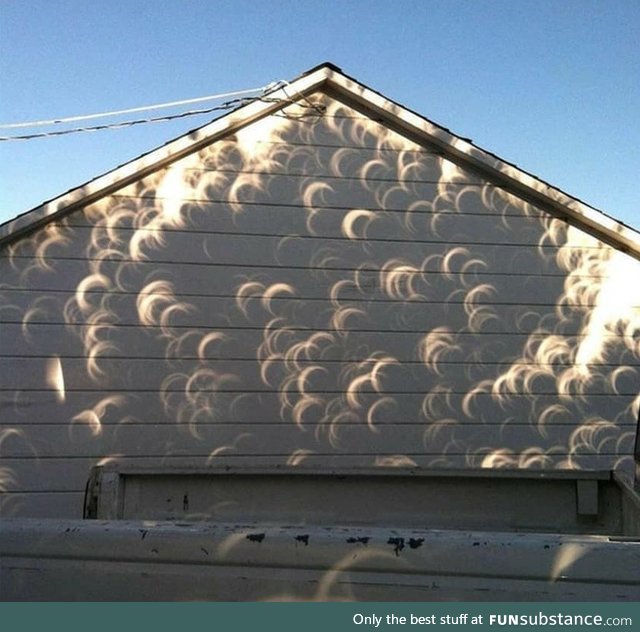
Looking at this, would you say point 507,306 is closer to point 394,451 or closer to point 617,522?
point 394,451

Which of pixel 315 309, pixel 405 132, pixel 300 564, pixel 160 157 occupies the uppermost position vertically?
pixel 405 132

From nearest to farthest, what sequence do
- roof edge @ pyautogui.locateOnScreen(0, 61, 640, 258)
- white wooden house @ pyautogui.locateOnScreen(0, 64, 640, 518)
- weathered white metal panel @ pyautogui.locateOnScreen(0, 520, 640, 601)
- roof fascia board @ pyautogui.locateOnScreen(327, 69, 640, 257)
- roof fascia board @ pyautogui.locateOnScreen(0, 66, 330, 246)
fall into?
weathered white metal panel @ pyautogui.locateOnScreen(0, 520, 640, 601) → roof fascia board @ pyautogui.locateOnScreen(0, 66, 330, 246) → white wooden house @ pyautogui.locateOnScreen(0, 64, 640, 518) → roof edge @ pyautogui.locateOnScreen(0, 61, 640, 258) → roof fascia board @ pyautogui.locateOnScreen(327, 69, 640, 257)

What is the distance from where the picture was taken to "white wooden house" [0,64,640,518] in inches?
242

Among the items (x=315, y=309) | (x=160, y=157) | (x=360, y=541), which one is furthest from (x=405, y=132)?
(x=360, y=541)

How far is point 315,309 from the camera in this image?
6.42 m

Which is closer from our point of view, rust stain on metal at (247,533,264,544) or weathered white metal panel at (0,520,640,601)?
weathered white metal panel at (0,520,640,601)

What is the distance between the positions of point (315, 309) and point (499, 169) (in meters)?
2.20

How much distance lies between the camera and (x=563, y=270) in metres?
6.58

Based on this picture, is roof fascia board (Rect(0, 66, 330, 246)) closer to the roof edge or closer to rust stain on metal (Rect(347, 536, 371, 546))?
the roof edge

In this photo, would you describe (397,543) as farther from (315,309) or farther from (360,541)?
(315,309)

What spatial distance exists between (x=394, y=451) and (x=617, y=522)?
8.95 ft

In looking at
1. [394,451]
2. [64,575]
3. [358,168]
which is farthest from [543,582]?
[358,168]

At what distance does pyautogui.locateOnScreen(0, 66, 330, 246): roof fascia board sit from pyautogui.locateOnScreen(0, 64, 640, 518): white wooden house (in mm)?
21

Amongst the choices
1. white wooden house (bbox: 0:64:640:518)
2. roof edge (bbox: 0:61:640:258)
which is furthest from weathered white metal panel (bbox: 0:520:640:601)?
roof edge (bbox: 0:61:640:258)
